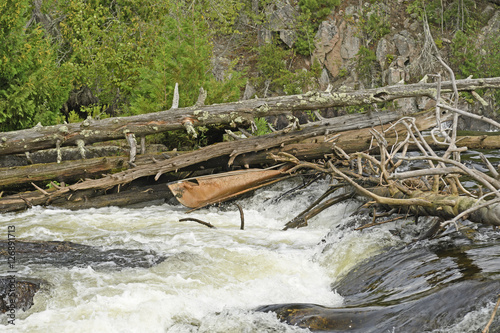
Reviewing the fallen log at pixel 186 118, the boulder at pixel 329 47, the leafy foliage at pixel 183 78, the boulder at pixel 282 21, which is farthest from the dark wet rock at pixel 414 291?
the boulder at pixel 282 21

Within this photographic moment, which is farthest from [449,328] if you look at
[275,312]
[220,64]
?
[220,64]

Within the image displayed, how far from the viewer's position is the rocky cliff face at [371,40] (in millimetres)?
21547

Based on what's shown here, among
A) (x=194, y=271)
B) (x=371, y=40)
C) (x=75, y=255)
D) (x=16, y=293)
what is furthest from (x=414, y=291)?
(x=371, y=40)

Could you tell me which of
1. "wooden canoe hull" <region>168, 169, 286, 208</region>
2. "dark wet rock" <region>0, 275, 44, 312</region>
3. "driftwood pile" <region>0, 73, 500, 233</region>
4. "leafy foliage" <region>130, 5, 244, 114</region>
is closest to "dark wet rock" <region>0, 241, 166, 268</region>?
"dark wet rock" <region>0, 275, 44, 312</region>

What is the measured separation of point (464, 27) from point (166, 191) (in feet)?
62.5

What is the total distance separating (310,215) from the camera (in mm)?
6867

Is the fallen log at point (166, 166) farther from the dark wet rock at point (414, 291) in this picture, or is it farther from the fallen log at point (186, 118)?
the dark wet rock at point (414, 291)

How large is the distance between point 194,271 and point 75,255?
1.38 m

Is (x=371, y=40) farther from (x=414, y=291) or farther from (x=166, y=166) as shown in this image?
(x=414, y=291)

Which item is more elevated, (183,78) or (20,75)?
(20,75)

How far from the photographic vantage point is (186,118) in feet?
28.6

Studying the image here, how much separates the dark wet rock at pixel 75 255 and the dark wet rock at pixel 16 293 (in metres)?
0.66

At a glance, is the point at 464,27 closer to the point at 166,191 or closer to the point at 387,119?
the point at 387,119

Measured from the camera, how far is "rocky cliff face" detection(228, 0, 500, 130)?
21547 millimetres
